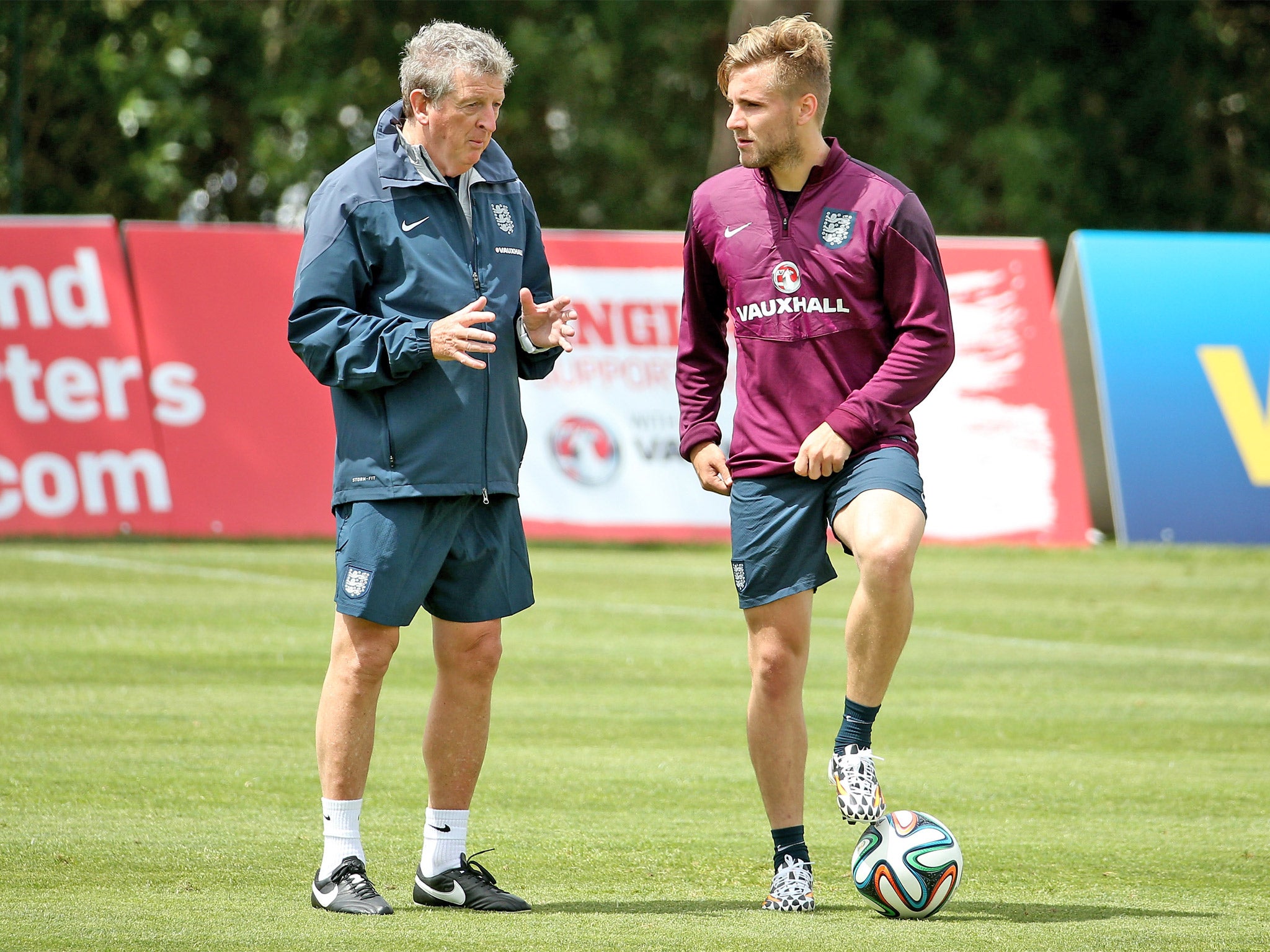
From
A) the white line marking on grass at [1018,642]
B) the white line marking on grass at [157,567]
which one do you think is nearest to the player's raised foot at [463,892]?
the white line marking on grass at [1018,642]

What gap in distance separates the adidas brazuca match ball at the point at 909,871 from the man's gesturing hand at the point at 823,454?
1.03 metres

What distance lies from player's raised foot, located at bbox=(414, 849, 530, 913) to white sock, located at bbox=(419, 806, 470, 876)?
2 centimetres

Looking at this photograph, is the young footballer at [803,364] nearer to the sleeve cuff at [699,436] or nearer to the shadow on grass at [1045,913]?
the sleeve cuff at [699,436]

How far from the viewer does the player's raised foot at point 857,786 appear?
540 cm

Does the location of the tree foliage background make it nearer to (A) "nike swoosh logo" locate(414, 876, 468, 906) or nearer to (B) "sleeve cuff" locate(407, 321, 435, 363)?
(B) "sleeve cuff" locate(407, 321, 435, 363)

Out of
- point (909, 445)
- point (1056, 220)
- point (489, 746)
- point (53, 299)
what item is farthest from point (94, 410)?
point (1056, 220)

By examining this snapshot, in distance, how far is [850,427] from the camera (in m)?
5.52

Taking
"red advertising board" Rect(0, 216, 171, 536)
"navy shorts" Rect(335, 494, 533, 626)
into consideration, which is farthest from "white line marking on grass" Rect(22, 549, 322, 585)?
"navy shorts" Rect(335, 494, 533, 626)

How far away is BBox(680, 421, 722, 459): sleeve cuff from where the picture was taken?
19.7 feet

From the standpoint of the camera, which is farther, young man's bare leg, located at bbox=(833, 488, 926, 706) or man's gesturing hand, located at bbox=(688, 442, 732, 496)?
man's gesturing hand, located at bbox=(688, 442, 732, 496)

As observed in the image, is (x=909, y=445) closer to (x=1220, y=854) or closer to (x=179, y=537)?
(x=1220, y=854)

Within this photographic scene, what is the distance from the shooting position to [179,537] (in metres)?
16.3

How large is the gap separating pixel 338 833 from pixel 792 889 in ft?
4.25

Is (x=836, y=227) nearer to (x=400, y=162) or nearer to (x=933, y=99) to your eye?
(x=400, y=162)
